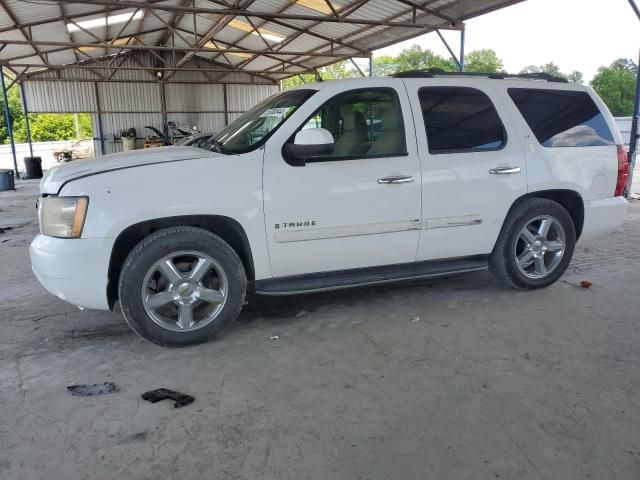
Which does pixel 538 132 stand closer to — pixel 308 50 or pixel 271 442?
pixel 271 442

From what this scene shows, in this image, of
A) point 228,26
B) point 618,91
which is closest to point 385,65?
point 618,91

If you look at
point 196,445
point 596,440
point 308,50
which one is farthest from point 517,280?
point 308,50

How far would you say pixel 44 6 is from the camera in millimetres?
12555

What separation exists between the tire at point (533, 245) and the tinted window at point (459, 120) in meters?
0.70

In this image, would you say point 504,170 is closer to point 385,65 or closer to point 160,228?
point 160,228

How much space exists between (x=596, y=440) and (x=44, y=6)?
48.3 ft

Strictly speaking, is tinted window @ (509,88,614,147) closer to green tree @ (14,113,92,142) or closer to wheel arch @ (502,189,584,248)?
wheel arch @ (502,189,584,248)

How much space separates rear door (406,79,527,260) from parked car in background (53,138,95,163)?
26484 millimetres

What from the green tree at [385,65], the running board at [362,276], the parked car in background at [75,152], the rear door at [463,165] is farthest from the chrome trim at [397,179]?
the green tree at [385,65]

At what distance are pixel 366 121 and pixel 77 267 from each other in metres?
2.37

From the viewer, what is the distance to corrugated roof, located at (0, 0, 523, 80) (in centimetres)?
1226

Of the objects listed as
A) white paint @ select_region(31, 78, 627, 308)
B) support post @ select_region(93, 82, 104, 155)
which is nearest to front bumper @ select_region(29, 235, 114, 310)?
white paint @ select_region(31, 78, 627, 308)

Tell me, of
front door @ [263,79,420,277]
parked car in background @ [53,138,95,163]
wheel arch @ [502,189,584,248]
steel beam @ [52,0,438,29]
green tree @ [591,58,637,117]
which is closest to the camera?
front door @ [263,79,420,277]

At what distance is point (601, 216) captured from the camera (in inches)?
187
